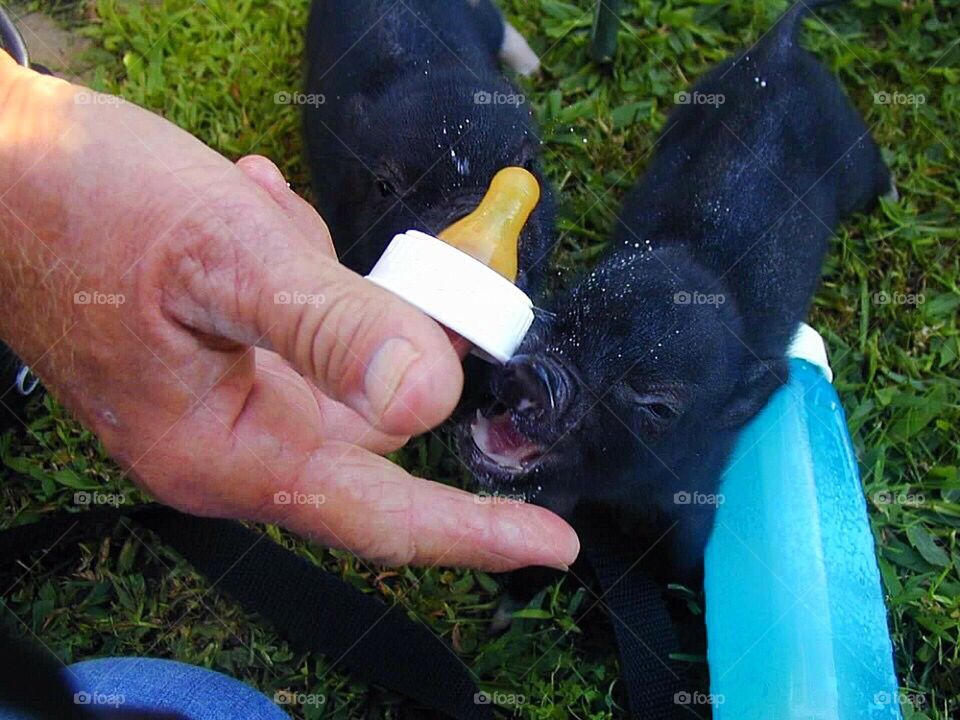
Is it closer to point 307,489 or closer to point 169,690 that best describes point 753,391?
point 307,489

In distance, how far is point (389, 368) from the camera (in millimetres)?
1573

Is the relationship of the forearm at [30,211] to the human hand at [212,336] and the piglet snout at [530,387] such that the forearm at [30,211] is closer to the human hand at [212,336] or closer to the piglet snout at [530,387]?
the human hand at [212,336]

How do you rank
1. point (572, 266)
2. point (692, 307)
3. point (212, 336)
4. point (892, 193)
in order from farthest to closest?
point (892, 193) < point (572, 266) < point (692, 307) < point (212, 336)

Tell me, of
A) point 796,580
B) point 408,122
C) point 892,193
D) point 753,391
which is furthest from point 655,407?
point 892,193

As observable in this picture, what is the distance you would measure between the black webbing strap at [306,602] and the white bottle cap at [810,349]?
1467 mm

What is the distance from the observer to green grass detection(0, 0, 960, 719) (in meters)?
3.11

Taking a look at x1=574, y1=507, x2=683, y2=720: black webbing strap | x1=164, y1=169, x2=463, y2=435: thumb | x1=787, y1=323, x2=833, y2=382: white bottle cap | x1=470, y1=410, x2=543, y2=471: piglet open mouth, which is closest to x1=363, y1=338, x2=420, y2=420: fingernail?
x1=164, y1=169, x2=463, y2=435: thumb

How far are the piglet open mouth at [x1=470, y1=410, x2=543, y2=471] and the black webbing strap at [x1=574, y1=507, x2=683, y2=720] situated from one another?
0.57 m

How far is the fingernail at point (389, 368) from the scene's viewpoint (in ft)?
5.15

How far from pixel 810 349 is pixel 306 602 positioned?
1807 mm

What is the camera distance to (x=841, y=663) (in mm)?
2592

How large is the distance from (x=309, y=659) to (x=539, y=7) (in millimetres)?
2787

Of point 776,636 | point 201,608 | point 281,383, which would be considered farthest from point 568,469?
point 201,608

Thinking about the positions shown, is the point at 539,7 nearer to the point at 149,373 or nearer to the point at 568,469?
the point at 568,469
